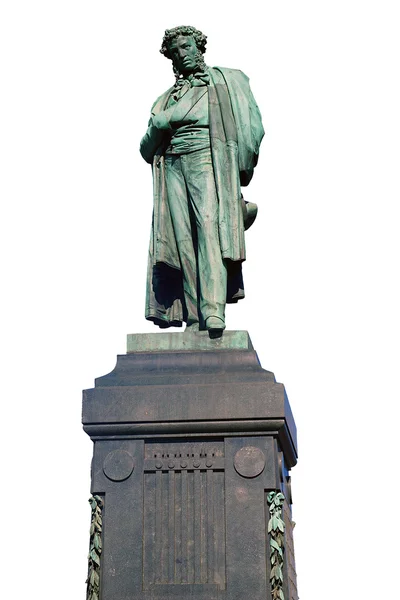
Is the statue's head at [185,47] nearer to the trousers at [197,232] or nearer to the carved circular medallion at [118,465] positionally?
the trousers at [197,232]

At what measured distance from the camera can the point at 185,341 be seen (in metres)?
13.9

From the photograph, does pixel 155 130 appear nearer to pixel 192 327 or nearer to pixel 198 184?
pixel 198 184

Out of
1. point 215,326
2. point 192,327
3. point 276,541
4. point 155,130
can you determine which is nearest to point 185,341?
point 192,327

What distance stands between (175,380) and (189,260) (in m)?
1.70

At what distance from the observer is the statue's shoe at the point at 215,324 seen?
544 inches

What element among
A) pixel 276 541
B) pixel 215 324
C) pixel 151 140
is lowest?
pixel 276 541

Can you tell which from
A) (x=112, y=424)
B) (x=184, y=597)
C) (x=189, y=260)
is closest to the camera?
(x=184, y=597)

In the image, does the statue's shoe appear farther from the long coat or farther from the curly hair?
the curly hair

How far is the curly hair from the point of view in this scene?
1495 cm

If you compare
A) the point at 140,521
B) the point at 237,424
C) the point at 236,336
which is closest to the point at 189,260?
the point at 236,336

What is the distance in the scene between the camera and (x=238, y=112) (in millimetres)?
14648

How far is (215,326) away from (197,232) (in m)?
1.32

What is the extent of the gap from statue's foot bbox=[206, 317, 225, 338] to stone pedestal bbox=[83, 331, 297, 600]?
0.82ft

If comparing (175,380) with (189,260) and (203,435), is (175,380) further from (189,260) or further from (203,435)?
(189,260)
